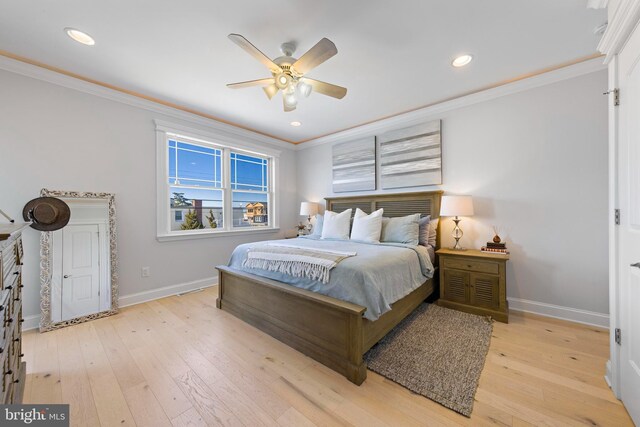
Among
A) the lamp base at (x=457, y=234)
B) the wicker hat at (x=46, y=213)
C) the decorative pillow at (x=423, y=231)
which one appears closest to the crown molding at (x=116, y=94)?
the wicker hat at (x=46, y=213)

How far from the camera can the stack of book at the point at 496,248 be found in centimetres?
277

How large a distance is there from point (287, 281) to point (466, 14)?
101 inches

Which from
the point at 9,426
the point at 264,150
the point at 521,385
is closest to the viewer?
the point at 9,426

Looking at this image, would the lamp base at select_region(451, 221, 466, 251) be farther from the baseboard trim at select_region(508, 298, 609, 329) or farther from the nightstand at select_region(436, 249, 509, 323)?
the baseboard trim at select_region(508, 298, 609, 329)

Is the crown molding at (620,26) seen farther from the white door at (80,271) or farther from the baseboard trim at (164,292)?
the baseboard trim at (164,292)

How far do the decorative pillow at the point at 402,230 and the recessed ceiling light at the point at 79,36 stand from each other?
11.4 feet

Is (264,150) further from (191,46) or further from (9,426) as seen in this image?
(9,426)

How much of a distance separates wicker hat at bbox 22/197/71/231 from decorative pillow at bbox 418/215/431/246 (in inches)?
154

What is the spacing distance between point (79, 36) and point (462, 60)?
3.39 m

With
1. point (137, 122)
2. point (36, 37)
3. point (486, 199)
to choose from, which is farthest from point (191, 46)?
point (486, 199)

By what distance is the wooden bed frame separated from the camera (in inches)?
67.1

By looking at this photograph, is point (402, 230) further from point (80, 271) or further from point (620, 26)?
point (80, 271)

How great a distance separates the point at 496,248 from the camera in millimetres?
2799

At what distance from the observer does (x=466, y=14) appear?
5.93 feet
